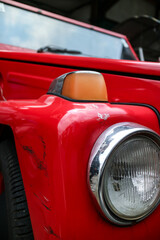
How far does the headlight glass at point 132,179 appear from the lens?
1.92 feet

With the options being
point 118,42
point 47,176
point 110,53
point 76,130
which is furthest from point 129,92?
point 118,42

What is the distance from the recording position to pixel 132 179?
1.99ft

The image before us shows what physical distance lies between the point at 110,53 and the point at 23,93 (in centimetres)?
99

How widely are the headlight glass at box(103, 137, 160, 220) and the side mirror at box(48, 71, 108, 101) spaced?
21 cm

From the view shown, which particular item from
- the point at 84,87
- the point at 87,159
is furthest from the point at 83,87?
the point at 87,159

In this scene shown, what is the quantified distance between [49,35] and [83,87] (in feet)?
3.67

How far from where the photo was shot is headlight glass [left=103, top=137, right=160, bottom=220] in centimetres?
59

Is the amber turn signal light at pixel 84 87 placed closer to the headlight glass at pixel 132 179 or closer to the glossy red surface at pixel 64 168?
the glossy red surface at pixel 64 168

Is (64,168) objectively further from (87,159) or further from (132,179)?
(132,179)

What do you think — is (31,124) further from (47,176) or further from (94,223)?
(94,223)

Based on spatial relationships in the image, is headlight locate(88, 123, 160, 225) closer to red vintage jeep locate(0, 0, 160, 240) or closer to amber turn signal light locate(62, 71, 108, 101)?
red vintage jeep locate(0, 0, 160, 240)

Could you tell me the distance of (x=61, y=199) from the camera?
59 cm


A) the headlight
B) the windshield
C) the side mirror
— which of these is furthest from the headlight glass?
the windshield

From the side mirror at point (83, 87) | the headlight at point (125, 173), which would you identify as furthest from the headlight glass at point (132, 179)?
the side mirror at point (83, 87)
